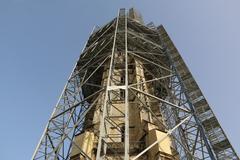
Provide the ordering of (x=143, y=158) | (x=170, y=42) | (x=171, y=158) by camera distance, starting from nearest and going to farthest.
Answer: (x=171, y=158) < (x=143, y=158) < (x=170, y=42)

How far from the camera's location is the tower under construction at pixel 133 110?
44.8ft

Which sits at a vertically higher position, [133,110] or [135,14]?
[135,14]

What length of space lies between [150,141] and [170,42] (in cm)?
1504

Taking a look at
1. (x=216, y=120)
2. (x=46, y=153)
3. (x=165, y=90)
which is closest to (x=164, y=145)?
(x=46, y=153)

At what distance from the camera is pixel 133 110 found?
17125mm

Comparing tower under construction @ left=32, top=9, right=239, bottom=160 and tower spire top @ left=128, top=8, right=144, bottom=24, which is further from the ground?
tower spire top @ left=128, top=8, right=144, bottom=24

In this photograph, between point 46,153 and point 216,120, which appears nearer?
point 46,153

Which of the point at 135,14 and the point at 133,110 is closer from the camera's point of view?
the point at 133,110

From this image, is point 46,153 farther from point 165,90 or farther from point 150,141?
point 165,90

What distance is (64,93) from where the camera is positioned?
62.2 feet

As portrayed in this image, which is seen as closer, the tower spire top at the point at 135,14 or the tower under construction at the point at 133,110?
the tower under construction at the point at 133,110

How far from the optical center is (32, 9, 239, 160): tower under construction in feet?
44.8

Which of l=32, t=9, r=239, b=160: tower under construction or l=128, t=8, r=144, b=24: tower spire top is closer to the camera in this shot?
l=32, t=9, r=239, b=160: tower under construction

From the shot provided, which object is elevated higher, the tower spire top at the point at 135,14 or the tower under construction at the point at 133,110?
the tower spire top at the point at 135,14
